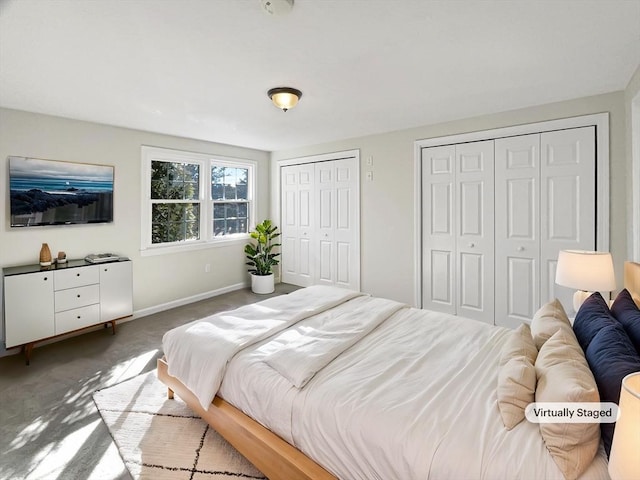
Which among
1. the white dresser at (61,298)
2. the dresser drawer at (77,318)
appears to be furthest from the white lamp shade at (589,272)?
the dresser drawer at (77,318)

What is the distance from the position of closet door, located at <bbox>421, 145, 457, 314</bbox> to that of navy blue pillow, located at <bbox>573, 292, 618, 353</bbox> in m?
2.14

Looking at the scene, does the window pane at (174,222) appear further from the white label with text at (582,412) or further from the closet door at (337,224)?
the white label with text at (582,412)

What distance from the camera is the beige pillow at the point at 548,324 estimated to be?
1653 mm

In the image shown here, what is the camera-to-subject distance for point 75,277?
333 centimetres

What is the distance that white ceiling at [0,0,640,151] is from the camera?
1.73m

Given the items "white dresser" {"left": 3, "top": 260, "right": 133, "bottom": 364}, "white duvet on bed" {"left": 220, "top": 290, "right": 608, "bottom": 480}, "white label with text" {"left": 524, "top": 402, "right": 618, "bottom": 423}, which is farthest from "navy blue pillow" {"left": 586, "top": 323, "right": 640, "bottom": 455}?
"white dresser" {"left": 3, "top": 260, "right": 133, "bottom": 364}

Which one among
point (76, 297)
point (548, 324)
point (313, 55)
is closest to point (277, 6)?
point (313, 55)

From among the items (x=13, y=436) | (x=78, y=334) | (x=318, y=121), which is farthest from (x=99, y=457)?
(x=318, y=121)

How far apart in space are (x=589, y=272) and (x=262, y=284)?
4155 millimetres

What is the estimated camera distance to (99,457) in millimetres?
1884

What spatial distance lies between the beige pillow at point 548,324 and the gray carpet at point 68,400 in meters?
2.26

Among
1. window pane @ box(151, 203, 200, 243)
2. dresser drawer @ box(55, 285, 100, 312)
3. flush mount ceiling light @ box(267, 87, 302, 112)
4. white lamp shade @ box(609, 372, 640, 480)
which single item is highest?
flush mount ceiling light @ box(267, 87, 302, 112)

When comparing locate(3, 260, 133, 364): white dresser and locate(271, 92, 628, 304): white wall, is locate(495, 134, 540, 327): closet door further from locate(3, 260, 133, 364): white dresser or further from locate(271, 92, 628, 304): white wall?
locate(3, 260, 133, 364): white dresser

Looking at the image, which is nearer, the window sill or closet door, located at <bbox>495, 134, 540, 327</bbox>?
closet door, located at <bbox>495, 134, 540, 327</bbox>
